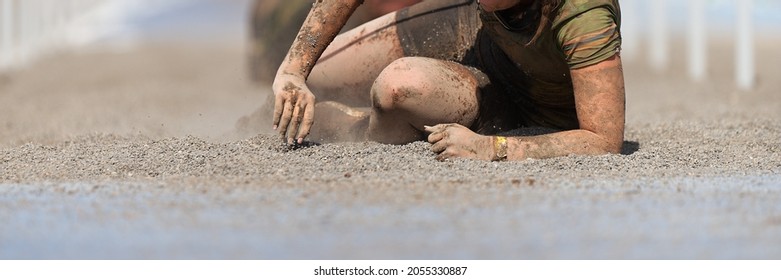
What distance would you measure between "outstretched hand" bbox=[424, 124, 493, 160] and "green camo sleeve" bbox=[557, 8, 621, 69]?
0.39 metres

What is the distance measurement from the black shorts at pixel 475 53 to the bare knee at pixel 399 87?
13.7 inches

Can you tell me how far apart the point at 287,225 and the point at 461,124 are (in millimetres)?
1342

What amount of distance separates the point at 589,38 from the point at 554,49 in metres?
0.18

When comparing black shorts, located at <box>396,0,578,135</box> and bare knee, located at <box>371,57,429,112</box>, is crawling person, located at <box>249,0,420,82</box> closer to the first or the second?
black shorts, located at <box>396,0,578,135</box>

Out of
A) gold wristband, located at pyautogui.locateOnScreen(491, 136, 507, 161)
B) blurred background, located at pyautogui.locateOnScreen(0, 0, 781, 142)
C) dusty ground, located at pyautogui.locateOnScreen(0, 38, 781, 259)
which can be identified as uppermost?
blurred background, located at pyautogui.locateOnScreen(0, 0, 781, 142)

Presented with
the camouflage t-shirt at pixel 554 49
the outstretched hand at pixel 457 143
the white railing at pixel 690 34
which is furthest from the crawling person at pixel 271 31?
the outstretched hand at pixel 457 143

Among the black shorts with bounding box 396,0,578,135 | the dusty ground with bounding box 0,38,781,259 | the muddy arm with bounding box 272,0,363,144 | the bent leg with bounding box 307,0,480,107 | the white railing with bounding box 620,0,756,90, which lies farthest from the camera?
the white railing with bounding box 620,0,756,90

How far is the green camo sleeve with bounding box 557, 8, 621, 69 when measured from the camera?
145 inches

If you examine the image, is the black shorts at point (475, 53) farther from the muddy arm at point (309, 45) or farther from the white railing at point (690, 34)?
the white railing at point (690, 34)

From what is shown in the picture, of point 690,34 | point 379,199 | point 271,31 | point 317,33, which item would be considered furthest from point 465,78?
point 690,34

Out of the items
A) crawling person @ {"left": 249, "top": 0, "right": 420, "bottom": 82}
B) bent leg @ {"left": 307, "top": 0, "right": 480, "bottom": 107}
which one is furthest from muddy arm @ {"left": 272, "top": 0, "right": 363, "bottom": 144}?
crawling person @ {"left": 249, "top": 0, "right": 420, "bottom": 82}

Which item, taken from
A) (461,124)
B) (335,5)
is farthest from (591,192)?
(335,5)

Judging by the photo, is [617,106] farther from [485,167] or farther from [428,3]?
[428,3]

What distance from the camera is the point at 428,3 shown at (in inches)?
176
